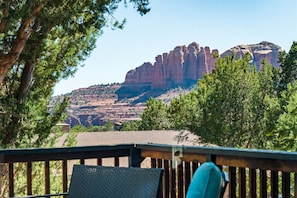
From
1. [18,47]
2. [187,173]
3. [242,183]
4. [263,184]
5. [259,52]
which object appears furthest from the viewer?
[259,52]

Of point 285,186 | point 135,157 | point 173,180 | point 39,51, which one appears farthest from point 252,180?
point 39,51

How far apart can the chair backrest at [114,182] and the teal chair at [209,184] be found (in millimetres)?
451

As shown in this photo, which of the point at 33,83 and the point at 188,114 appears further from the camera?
the point at 188,114

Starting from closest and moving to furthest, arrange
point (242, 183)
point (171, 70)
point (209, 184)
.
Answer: point (209, 184)
point (242, 183)
point (171, 70)

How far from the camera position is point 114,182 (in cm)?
225

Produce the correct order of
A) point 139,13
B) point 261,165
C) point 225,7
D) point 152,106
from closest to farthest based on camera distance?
point 261,165, point 139,13, point 225,7, point 152,106

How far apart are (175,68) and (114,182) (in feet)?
65.2

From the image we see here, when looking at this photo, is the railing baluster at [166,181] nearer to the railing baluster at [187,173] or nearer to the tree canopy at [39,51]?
the railing baluster at [187,173]

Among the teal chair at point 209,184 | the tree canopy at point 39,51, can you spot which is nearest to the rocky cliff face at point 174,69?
the tree canopy at point 39,51

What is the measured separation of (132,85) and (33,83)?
1279 cm

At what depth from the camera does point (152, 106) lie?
20.3 m

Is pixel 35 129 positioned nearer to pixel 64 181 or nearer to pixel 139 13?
pixel 139 13

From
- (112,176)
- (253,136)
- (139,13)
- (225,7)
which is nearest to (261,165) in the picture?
(112,176)

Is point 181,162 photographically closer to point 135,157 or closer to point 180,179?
point 180,179
